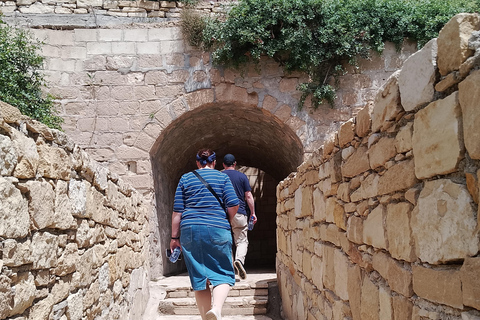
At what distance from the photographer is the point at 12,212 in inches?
61.1

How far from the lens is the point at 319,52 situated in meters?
6.46

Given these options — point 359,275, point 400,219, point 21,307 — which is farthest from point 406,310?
point 21,307

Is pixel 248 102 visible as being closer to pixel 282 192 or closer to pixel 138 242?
pixel 282 192

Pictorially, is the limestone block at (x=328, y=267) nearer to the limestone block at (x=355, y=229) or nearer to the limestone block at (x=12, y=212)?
the limestone block at (x=355, y=229)

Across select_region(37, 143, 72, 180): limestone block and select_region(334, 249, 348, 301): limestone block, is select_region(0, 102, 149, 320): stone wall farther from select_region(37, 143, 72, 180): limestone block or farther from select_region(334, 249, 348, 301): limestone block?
select_region(334, 249, 348, 301): limestone block

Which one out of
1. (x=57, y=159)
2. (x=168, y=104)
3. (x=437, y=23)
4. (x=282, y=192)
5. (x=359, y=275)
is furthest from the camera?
(x=168, y=104)

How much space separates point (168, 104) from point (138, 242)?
2859 mm

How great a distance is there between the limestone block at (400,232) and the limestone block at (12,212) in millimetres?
1447

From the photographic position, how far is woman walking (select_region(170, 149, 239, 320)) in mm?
3318

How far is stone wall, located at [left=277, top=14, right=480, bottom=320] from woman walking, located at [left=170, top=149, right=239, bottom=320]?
852 millimetres

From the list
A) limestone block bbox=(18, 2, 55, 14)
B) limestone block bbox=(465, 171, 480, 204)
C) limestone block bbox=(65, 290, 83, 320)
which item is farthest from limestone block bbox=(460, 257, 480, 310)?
limestone block bbox=(18, 2, 55, 14)

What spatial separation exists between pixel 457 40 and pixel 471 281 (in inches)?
27.3

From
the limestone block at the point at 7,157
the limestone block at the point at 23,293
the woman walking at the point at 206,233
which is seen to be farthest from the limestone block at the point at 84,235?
the woman walking at the point at 206,233

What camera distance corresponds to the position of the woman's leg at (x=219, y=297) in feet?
10.5
